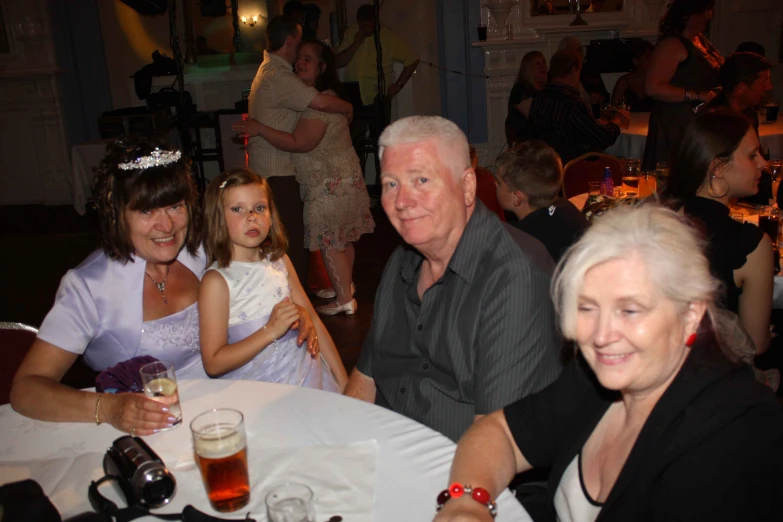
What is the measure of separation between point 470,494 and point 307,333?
3.46ft

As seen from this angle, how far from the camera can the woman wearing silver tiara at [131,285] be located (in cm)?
191

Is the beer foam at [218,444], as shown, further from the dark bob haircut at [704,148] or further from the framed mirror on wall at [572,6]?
the framed mirror on wall at [572,6]

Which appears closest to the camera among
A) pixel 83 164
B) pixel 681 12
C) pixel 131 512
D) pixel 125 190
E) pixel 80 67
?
pixel 131 512

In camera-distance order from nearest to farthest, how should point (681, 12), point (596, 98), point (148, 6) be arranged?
point (681, 12)
point (596, 98)
point (148, 6)

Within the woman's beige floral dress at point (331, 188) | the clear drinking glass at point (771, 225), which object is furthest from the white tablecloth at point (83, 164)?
the clear drinking glass at point (771, 225)

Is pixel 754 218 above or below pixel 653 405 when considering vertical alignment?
below

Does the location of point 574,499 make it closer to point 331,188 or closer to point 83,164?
point 331,188

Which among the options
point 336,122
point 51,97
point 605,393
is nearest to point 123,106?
point 51,97

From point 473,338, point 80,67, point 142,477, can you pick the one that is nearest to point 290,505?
point 142,477

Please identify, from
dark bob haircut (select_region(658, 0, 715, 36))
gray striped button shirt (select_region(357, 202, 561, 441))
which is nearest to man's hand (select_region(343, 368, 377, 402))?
gray striped button shirt (select_region(357, 202, 561, 441))

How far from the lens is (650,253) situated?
1.18m

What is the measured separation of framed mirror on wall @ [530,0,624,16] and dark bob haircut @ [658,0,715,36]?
10.8ft

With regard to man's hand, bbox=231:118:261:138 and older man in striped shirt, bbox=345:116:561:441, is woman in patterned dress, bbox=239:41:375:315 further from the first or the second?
older man in striped shirt, bbox=345:116:561:441

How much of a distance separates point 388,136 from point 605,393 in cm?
83
